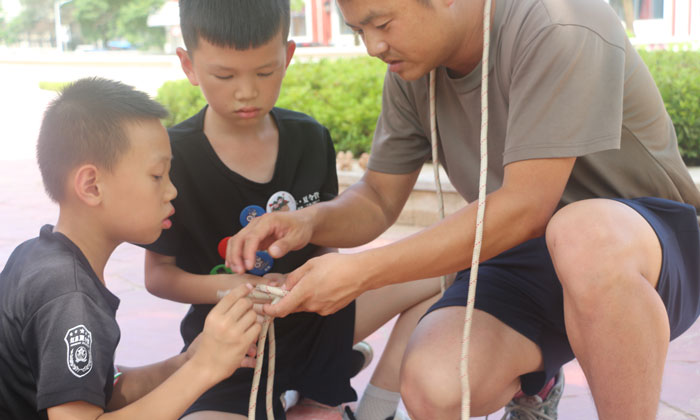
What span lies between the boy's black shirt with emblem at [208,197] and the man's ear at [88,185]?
37 cm

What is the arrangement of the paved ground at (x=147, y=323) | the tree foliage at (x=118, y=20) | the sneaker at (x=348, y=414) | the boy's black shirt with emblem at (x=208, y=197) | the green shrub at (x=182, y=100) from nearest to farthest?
1. the boy's black shirt with emblem at (x=208, y=197)
2. the sneaker at (x=348, y=414)
3. the paved ground at (x=147, y=323)
4. the green shrub at (x=182, y=100)
5. the tree foliage at (x=118, y=20)

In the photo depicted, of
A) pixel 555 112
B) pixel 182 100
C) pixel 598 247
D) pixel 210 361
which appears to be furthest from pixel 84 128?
pixel 182 100

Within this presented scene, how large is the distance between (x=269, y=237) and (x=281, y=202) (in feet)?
0.95

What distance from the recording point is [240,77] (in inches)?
87.0

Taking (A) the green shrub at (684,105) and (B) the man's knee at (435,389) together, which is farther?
(A) the green shrub at (684,105)

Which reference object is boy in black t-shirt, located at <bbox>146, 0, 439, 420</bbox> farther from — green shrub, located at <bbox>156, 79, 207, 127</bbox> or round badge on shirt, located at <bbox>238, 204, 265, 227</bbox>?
green shrub, located at <bbox>156, 79, 207, 127</bbox>

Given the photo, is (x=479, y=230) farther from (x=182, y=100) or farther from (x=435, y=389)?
(x=182, y=100)

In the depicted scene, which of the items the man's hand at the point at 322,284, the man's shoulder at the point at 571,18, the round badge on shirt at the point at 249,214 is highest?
the man's shoulder at the point at 571,18

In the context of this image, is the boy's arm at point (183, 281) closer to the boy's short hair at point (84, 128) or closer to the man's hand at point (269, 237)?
the man's hand at point (269, 237)

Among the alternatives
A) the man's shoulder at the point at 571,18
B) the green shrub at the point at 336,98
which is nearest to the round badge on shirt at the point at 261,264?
the man's shoulder at the point at 571,18

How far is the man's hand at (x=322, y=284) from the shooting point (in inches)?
71.1

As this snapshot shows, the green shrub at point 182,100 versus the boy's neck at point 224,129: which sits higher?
the boy's neck at point 224,129

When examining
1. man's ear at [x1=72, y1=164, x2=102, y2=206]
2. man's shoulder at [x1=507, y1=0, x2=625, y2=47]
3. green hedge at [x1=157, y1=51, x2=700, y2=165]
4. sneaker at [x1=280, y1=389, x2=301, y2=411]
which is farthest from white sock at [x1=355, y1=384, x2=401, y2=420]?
green hedge at [x1=157, y1=51, x2=700, y2=165]

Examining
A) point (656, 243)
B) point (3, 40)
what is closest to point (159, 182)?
point (656, 243)
